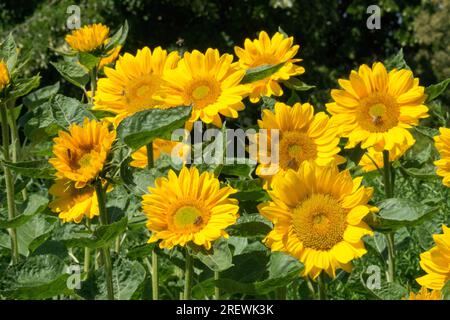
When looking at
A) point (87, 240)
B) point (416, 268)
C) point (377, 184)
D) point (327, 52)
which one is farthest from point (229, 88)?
point (327, 52)

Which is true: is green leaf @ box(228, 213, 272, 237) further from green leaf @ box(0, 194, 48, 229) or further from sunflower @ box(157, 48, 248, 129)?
green leaf @ box(0, 194, 48, 229)

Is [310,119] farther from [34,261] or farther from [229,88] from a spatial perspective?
[34,261]

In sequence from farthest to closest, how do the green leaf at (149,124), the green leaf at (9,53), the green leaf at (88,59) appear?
1. the green leaf at (88,59)
2. the green leaf at (9,53)
3. the green leaf at (149,124)

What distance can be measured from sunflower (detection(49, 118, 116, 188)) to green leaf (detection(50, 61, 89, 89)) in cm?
67

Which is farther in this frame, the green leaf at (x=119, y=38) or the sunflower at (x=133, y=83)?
the green leaf at (x=119, y=38)

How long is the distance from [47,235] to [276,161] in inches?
25.2

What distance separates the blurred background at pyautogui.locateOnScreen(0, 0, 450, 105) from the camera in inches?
364

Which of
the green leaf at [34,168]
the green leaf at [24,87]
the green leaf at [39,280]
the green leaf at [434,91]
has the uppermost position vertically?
the green leaf at [24,87]

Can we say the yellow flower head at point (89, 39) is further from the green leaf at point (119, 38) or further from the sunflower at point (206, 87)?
the sunflower at point (206, 87)

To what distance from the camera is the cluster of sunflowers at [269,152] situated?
1.38 meters

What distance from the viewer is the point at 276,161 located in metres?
1.57

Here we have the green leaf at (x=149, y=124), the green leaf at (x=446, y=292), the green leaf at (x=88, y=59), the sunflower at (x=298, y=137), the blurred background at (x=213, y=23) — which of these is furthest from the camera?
the blurred background at (x=213, y=23)

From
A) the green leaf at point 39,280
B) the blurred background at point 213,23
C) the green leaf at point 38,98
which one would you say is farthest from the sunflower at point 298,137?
the blurred background at point 213,23

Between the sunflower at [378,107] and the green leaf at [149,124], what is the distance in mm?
404
